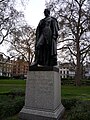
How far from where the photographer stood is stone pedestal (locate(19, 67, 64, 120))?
20.2 feet

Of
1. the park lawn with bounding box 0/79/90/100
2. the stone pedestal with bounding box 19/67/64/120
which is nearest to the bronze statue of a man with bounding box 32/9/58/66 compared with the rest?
the stone pedestal with bounding box 19/67/64/120

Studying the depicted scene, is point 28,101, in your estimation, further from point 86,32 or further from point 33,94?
point 86,32

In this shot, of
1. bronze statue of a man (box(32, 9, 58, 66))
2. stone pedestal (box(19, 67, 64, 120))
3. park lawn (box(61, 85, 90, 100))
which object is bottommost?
park lawn (box(61, 85, 90, 100))

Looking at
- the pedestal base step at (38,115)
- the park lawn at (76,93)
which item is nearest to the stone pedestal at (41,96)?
the pedestal base step at (38,115)

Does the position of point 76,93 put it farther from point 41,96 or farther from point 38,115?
point 38,115

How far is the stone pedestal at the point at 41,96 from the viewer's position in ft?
20.2

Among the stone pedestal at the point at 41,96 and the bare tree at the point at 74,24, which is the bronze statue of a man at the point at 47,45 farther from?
the bare tree at the point at 74,24

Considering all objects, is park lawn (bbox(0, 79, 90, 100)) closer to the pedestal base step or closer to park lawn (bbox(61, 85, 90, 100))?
park lawn (bbox(61, 85, 90, 100))

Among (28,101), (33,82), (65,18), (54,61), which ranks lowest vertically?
(28,101)

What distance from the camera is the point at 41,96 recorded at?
6.36 metres

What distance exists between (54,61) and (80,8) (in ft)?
66.3

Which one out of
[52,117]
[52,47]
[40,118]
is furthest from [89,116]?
[52,47]

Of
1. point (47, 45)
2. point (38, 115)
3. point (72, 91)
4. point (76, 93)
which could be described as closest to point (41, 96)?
point (38, 115)

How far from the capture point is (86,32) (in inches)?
1013
